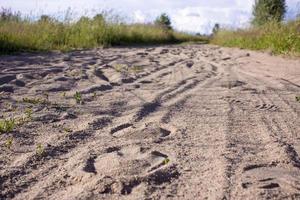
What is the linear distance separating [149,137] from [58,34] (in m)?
9.53

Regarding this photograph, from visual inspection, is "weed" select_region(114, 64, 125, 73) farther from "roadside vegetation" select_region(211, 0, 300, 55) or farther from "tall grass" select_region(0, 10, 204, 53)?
"roadside vegetation" select_region(211, 0, 300, 55)

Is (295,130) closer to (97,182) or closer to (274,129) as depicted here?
(274,129)

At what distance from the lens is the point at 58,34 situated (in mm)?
12703

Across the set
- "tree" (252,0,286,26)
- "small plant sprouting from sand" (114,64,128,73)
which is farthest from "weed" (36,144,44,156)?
"tree" (252,0,286,26)

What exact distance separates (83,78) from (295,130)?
327 centimetres

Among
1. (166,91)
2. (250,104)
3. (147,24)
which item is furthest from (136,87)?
(147,24)

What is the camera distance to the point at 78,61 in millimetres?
8477

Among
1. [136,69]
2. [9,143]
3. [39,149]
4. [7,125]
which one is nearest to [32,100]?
[7,125]

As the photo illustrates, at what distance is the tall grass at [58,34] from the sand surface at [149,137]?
3.77 meters

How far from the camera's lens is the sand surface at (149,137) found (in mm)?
2713

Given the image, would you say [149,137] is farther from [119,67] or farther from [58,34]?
[58,34]

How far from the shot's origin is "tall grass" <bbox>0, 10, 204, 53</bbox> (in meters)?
10.4

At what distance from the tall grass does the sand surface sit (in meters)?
3.77

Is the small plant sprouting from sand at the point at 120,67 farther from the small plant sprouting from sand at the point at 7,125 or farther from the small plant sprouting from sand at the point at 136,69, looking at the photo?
the small plant sprouting from sand at the point at 7,125
